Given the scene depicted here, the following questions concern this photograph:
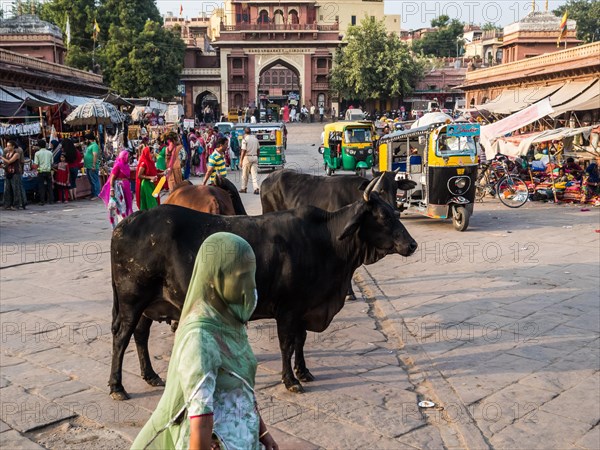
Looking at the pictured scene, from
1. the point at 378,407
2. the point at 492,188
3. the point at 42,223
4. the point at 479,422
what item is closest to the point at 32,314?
the point at 378,407

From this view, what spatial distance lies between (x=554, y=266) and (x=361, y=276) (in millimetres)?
2792

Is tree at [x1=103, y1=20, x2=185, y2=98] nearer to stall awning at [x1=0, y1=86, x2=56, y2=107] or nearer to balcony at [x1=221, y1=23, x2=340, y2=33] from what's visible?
balcony at [x1=221, y1=23, x2=340, y2=33]

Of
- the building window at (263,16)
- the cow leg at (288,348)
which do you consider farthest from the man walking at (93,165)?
the building window at (263,16)

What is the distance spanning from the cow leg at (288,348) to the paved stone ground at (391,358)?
10 cm

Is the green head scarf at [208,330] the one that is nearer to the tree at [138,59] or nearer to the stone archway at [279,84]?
the tree at [138,59]

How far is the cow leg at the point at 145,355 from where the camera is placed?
4.90 meters

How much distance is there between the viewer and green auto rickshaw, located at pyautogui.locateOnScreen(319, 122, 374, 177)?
20.4 meters

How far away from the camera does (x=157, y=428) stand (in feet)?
7.15

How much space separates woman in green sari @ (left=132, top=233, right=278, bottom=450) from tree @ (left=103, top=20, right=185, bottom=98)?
136ft

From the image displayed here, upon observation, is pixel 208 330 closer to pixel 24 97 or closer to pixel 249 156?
pixel 249 156

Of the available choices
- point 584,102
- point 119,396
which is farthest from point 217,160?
point 584,102

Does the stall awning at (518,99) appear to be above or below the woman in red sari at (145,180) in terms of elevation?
above

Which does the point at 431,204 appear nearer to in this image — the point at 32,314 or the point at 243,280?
the point at 32,314


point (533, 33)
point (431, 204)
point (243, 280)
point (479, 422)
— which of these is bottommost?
point (479, 422)
